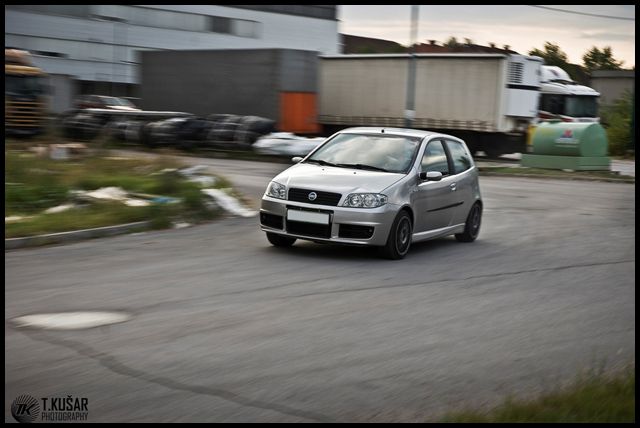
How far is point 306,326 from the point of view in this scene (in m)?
7.33

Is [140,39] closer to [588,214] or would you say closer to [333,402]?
[588,214]

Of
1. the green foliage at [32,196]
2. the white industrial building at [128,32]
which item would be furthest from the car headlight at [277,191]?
the white industrial building at [128,32]

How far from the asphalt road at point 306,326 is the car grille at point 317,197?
2.19ft

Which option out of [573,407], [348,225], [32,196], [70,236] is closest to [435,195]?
[348,225]

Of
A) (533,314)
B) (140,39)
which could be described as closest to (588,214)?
(533,314)

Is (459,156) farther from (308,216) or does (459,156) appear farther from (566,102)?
(566,102)

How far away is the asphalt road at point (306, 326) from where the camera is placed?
539 cm

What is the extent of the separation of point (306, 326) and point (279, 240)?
437 centimetres

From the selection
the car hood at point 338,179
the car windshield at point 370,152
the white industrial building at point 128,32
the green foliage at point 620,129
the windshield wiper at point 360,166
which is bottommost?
the green foliage at point 620,129

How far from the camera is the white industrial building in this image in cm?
6538

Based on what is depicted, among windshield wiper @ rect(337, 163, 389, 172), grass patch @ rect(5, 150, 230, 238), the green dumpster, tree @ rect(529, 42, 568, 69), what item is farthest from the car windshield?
tree @ rect(529, 42, 568, 69)

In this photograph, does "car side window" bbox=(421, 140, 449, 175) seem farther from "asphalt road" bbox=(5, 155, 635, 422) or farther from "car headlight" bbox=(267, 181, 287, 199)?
"car headlight" bbox=(267, 181, 287, 199)

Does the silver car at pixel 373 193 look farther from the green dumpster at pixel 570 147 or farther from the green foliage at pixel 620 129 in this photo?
the green foliage at pixel 620 129

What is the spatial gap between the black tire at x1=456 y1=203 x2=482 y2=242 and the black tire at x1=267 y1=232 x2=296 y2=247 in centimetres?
276
